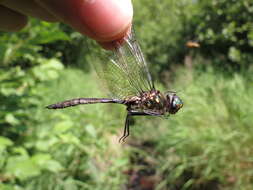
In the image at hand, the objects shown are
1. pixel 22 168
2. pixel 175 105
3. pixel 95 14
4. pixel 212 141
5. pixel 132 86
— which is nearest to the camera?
pixel 95 14

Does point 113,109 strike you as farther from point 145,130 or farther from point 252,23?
point 252,23

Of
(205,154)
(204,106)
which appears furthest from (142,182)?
(204,106)

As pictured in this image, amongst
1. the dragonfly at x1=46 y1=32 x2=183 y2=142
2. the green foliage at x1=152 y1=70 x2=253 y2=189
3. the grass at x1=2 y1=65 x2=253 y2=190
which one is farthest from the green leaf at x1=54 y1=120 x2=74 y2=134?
the green foliage at x1=152 y1=70 x2=253 y2=189

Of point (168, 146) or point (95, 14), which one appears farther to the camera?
point (168, 146)

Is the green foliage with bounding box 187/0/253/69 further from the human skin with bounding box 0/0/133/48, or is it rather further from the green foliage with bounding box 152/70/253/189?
the human skin with bounding box 0/0/133/48

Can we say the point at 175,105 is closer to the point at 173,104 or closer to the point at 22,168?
the point at 173,104

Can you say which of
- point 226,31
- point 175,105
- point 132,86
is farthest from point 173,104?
point 226,31

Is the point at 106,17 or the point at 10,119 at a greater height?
the point at 106,17
